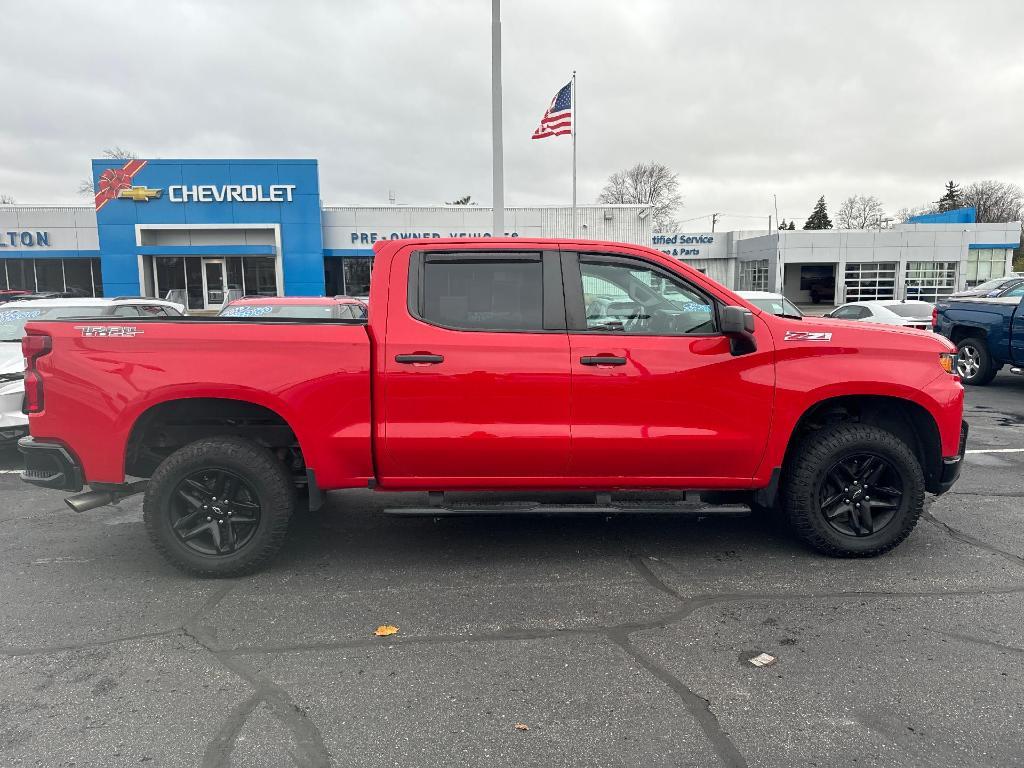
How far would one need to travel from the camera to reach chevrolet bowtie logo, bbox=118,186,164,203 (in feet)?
96.3

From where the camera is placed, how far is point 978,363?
1164 centimetres

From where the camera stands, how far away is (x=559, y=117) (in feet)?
63.4

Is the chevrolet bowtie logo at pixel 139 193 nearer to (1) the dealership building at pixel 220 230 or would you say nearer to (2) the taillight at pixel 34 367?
(1) the dealership building at pixel 220 230

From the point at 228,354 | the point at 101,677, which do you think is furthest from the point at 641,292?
the point at 101,677

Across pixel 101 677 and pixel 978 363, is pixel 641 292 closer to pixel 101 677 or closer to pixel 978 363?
pixel 101 677

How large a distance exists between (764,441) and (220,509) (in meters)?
3.30

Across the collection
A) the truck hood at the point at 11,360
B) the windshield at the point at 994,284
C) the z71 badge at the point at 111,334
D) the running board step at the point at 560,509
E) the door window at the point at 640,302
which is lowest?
the running board step at the point at 560,509

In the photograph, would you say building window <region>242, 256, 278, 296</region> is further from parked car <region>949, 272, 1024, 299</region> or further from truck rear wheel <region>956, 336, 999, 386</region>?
truck rear wheel <region>956, 336, 999, 386</region>

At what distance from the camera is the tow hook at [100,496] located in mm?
4203

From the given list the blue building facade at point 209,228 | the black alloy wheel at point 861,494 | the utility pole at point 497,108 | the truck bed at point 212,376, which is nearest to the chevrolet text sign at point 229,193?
the blue building facade at point 209,228

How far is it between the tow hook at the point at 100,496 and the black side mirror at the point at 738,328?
356 centimetres

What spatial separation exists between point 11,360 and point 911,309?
1591 centimetres

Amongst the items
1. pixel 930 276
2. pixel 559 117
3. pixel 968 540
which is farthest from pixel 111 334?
pixel 930 276

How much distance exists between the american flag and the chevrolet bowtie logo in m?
18.7
